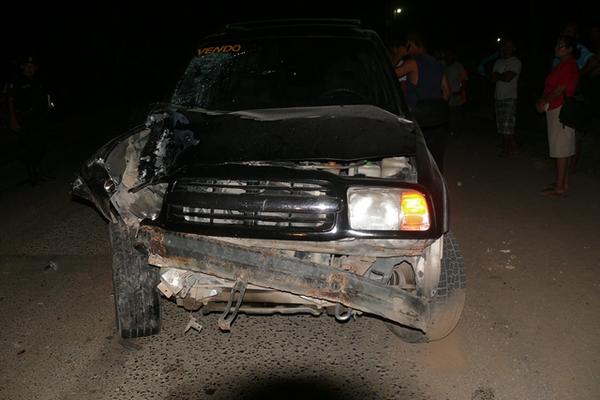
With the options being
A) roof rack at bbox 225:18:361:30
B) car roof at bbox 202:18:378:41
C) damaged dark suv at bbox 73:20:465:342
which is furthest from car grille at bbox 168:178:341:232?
roof rack at bbox 225:18:361:30

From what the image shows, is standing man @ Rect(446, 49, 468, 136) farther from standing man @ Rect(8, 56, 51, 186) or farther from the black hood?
standing man @ Rect(8, 56, 51, 186)

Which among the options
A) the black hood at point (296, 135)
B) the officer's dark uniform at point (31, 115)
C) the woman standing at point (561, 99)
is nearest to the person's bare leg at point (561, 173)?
the woman standing at point (561, 99)

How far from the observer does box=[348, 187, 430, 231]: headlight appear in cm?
271

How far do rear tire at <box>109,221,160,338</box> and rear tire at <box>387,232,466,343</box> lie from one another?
Result: 142cm

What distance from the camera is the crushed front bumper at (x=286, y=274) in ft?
8.61

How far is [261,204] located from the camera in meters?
2.67

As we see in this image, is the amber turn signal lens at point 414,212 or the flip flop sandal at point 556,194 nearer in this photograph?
the amber turn signal lens at point 414,212

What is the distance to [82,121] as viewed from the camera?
15.3m

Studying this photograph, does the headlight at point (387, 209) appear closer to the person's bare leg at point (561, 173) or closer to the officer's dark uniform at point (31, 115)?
the person's bare leg at point (561, 173)

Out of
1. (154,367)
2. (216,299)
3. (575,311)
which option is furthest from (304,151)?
(575,311)

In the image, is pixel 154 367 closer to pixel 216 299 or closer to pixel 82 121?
pixel 216 299

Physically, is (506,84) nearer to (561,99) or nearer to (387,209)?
(561,99)

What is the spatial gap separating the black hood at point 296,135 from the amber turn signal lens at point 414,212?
0.94 feet

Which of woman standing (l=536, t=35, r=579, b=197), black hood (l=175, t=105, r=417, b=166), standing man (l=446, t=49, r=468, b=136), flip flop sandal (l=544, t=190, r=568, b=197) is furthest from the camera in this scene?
standing man (l=446, t=49, r=468, b=136)
